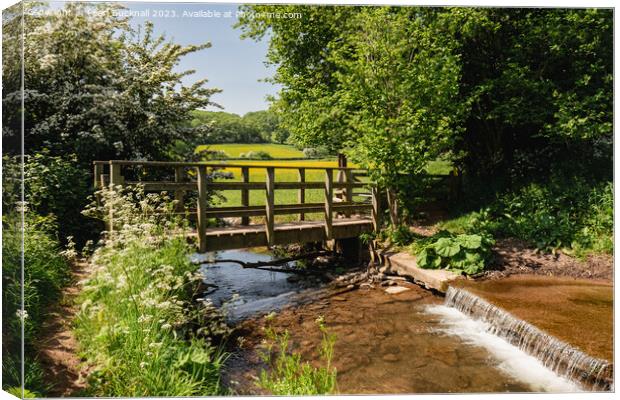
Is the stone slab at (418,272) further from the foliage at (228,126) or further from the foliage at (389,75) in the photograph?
the foliage at (228,126)

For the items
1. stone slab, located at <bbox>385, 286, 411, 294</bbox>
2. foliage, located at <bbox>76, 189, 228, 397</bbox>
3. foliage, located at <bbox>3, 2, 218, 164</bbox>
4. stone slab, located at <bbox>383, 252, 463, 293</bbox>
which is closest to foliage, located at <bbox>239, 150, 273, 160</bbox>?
foliage, located at <bbox>3, 2, 218, 164</bbox>

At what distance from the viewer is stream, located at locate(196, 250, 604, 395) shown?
4281 millimetres

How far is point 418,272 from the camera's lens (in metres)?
7.70

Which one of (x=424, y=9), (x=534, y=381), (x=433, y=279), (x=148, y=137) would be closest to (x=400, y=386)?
(x=534, y=381)

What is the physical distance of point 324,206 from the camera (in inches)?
360

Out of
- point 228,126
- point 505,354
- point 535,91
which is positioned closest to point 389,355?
point 505,354

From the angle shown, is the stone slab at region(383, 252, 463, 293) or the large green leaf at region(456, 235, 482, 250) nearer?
the stone slab at region(383, 252, 463, 293)

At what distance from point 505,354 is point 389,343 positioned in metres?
1.33

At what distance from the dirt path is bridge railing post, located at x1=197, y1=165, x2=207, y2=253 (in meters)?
2.31

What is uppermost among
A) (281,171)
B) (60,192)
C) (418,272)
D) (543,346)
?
(281,171)

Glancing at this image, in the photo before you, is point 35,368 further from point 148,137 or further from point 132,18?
point 148,137

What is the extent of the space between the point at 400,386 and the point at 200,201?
3928 mm

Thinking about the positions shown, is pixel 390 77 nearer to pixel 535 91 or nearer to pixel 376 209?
pixel 376 209

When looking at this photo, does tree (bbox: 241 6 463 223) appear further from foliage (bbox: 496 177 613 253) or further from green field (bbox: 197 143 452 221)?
foliage (bbox: 496 177 613 253)
